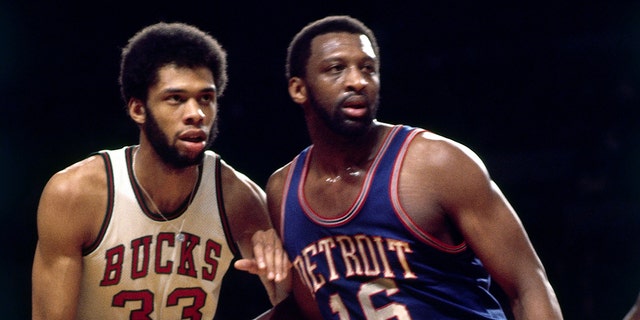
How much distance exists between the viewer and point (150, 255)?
290 cm

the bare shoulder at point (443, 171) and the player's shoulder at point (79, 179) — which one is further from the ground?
the player's shoulder at point (79, 179)

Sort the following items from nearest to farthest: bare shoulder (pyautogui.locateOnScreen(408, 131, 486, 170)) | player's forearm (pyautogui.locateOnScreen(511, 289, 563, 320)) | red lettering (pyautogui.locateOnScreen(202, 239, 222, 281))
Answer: player's forearm (pyautogui.locateOnScreen(511, 289, 563, 320)) → bare shoulder (pyautogui.locateOnScreen(408, 131, 486, 170)) → red lettering (pyautogui.locateOnScreen(202, 239, 222, 281))

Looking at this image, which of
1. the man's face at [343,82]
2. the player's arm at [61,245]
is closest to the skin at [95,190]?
the player's arm at [61,245]

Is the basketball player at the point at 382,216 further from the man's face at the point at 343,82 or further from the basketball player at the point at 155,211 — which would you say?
the basketball player at the point at 155,211

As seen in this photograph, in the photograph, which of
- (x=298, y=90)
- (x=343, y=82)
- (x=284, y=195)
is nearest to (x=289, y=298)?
(x=284, y=195)

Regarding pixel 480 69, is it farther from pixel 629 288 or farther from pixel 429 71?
pixel 629 288

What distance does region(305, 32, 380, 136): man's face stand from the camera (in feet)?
8.52

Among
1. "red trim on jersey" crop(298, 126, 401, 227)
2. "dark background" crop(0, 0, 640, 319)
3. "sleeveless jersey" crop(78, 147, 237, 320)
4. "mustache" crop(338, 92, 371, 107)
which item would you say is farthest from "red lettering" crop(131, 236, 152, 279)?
"dark background" crop(0, 0, 640, 319)

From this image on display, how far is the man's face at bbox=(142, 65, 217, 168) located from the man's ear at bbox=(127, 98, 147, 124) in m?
0.07

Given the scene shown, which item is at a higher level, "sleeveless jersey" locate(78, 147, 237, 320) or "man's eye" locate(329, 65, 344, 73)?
"man's eye" locate(329, 65, 344, 73)

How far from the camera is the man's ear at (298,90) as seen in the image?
2.80m

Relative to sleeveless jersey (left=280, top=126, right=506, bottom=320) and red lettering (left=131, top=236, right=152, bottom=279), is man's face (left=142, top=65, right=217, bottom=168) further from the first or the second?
sleeveless jersey (left=280, top=126, right=506, bottom=320)

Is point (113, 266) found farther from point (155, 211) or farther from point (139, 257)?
point (155, 211)

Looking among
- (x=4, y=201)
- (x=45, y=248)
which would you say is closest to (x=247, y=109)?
(x=4, y=201)
